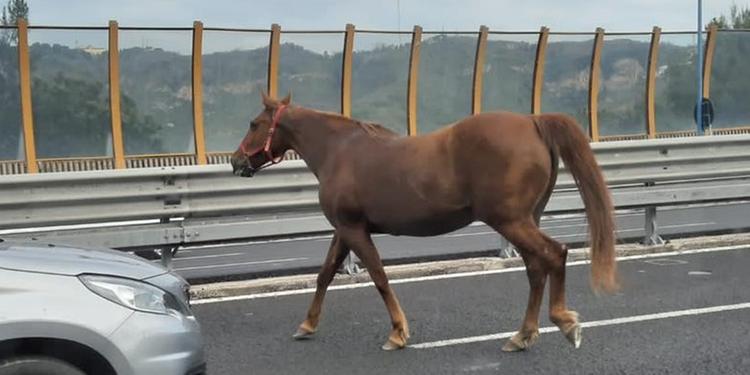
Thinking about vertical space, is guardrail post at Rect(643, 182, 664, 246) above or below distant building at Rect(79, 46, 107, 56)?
below

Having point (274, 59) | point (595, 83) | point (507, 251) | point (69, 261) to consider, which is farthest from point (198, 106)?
point (69, 261)

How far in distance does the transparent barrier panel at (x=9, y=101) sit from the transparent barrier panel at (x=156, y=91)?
1.80 m

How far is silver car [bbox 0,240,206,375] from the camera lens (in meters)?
3.84

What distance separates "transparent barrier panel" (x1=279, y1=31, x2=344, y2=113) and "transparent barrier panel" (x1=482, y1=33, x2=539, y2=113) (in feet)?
10.8

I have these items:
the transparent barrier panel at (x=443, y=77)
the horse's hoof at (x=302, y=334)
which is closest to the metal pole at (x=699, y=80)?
the transparent barrier panel at (x=443, y=77)

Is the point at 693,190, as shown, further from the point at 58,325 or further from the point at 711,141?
the point at 58,325

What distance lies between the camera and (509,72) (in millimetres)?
19609

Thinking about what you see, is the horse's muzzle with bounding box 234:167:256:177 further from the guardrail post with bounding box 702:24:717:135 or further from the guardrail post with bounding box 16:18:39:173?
the guardrail post with bounding box 702:24:717:135

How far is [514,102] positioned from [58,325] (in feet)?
55.3

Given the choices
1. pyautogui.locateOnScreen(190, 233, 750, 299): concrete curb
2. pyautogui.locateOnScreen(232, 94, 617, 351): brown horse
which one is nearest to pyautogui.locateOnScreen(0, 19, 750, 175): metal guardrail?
pyautogui.locateOnScreen(190, 233, 750, 299): concrete curb

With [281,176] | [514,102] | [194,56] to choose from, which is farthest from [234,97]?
[281,176]

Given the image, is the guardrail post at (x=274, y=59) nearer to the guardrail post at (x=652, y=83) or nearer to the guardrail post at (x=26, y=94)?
the guardrail post at (x=26, y=94)

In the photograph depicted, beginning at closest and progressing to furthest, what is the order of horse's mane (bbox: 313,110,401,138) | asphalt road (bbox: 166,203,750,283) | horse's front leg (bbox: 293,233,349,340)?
horse's front leg (bbox: 293,233,349,340) < horse's mane (bbox: 313,110,401,138) < asphalt road (bbox: 166,203,750,283)

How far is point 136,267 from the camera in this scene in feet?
14.5
